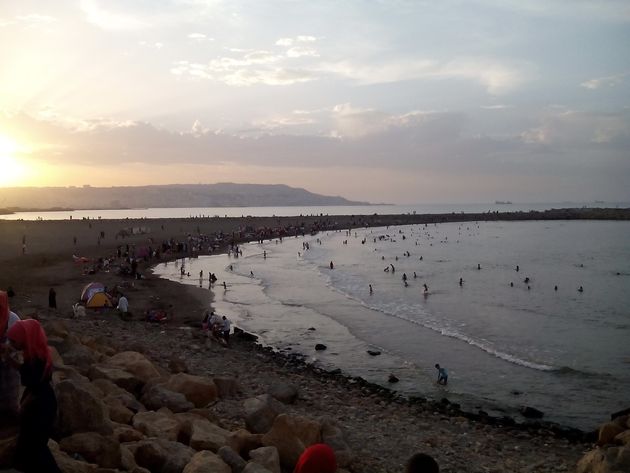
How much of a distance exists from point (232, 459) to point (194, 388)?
376cm

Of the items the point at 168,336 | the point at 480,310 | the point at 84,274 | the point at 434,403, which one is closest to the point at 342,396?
the point at 434,403

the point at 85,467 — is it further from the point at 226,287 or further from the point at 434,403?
the point at 226,287

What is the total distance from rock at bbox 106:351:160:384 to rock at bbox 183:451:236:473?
3.82 metres

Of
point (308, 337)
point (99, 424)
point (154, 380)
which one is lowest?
point (308, 337)

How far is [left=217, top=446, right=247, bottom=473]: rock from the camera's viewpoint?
580 cm

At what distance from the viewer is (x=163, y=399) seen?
827 cm

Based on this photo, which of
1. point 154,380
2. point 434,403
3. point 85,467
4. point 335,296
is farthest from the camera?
point 335,296

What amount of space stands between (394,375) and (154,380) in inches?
307

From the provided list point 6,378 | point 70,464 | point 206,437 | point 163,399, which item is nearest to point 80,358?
point 163,399

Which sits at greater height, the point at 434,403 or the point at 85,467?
the point at 85,467

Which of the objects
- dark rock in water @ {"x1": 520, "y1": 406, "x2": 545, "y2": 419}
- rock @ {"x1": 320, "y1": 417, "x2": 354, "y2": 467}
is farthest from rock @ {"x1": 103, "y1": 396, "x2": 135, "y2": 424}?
dark rock in water @ {"x1": 520, "y1": 406, "x2": 545, "y2": 419}

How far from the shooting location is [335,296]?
96.5ft

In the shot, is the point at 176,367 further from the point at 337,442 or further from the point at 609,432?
the point at 609,432

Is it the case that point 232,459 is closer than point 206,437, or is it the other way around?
point 232,459
